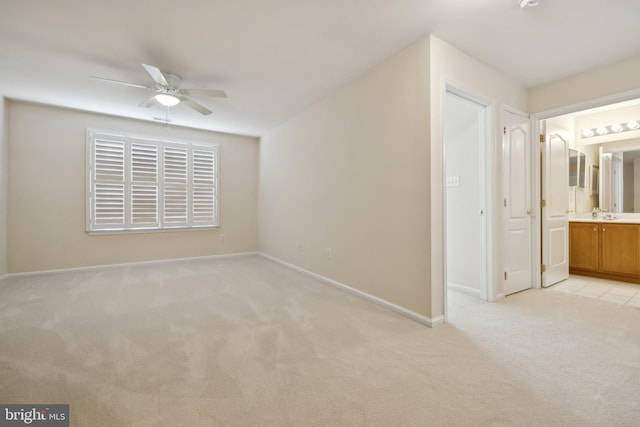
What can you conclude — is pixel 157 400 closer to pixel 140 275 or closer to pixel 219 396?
pixel 219 396

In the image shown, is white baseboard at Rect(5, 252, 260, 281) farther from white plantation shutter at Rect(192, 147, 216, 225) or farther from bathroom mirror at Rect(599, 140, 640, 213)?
bathroom mirror at Rect(599, 140, 640, 213)

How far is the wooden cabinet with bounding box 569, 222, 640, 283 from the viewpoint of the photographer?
12.4 feet

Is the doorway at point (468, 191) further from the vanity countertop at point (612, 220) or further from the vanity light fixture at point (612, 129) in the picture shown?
the vanity light fixture at point (612, 129)

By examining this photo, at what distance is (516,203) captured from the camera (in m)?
3.35

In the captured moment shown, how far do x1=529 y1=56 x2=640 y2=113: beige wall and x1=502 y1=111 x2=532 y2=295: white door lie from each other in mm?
325

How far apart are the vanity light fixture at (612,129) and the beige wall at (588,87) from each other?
1834 millimetres

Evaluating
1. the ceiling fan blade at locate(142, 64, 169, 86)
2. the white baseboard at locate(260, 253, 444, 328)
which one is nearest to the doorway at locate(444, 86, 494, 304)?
the white baseboard at locate(260, 253, 444, 328)

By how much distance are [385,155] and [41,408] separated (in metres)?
3.12

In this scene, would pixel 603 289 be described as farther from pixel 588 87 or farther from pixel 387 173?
pixel 387 173

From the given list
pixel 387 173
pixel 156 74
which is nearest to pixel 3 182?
pixel 156 74

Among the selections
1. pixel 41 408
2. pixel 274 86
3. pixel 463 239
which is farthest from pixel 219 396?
pixel 274 86

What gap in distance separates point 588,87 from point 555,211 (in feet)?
5.09

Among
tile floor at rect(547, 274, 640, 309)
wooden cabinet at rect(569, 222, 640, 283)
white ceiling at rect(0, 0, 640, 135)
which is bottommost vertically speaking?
tile floor at rect(547, 274, 640, 309)

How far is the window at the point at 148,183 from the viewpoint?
4.71 m
